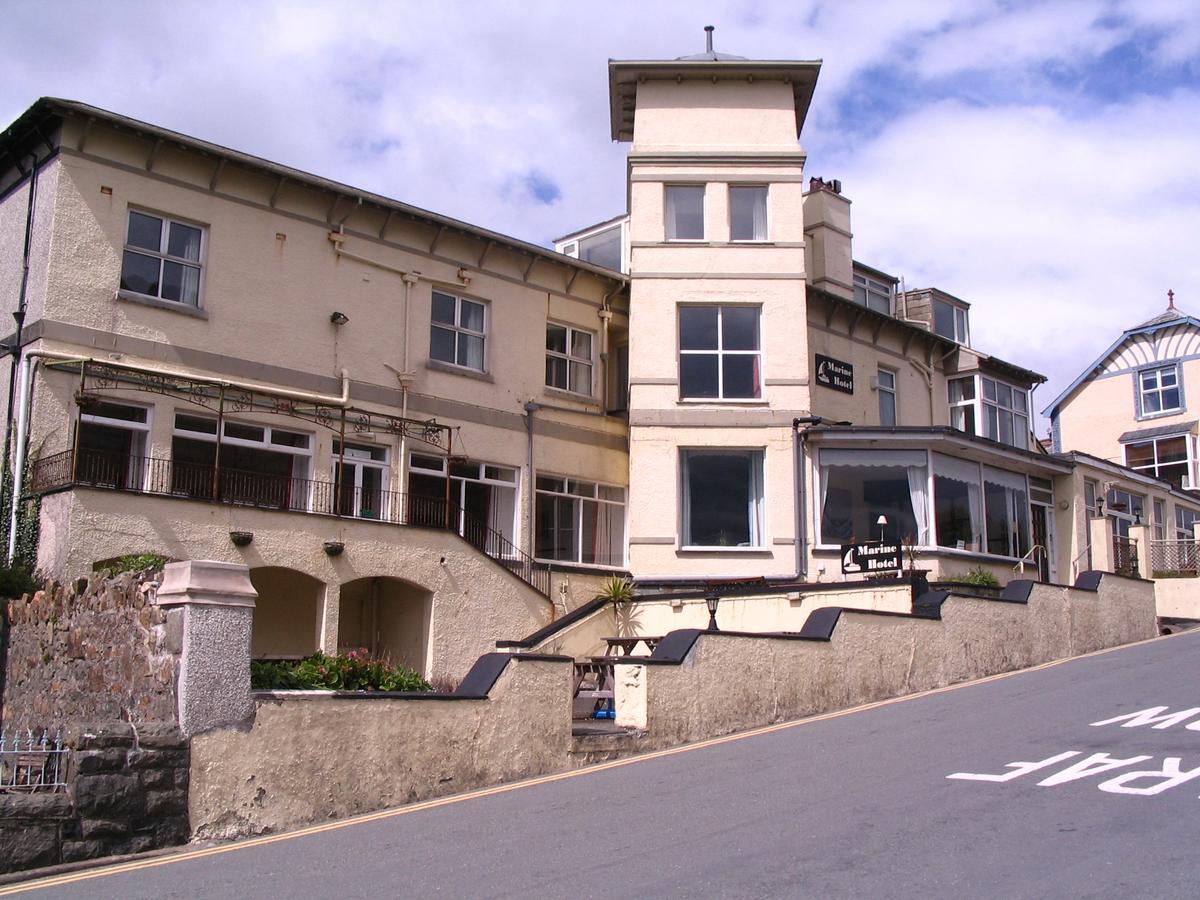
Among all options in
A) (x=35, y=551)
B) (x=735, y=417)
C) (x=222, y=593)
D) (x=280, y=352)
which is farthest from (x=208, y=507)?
(x=735, y=417)

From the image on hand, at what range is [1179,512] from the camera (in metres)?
35.3

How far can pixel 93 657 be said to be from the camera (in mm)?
12289

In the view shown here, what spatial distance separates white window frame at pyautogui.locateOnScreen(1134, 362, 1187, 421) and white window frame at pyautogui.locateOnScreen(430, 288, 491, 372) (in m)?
27.6

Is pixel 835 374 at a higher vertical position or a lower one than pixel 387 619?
higher

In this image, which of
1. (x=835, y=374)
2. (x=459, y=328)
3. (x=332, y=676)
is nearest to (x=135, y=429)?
(x=459, y=328)

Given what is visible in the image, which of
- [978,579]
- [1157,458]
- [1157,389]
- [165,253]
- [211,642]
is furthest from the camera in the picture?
[1157,389]

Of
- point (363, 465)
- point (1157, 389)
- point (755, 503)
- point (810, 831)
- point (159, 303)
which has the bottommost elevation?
point (810, 831)

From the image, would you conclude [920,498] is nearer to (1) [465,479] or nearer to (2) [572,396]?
(2) [572,396]

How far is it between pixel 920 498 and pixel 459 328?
10108mm

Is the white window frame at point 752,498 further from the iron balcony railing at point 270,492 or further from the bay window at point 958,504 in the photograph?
the bay window at point 958,504

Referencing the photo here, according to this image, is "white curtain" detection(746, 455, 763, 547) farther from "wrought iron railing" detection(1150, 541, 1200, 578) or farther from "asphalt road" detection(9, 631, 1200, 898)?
"asphalt road" detection(9, 631, 1200, 898)

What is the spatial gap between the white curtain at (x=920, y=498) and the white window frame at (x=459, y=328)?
9.16 metres

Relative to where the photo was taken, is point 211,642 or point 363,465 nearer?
point 211,642

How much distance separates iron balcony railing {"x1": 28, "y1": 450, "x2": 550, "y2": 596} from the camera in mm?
18375
